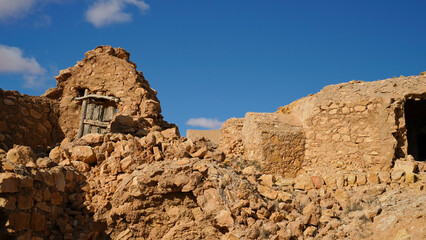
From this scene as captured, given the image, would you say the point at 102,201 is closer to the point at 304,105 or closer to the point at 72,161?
the point at 72,161

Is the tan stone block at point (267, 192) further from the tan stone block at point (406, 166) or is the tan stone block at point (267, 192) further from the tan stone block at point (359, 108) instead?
the tan stone block at point (359, 108)

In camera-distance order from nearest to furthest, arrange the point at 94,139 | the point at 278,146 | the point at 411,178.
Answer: the point at 94,139 < the point at 411,178 < the point at 278,146

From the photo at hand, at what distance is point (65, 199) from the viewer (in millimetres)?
6859

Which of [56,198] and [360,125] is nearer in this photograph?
[56,198]

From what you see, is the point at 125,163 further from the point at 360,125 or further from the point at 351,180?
the point at 360,125

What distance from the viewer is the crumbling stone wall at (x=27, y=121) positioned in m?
9.13

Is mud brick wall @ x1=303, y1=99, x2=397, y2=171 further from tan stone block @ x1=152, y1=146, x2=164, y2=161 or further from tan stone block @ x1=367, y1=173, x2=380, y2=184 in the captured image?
tan stone block @ x1=152, y1=146, x2=164, y2=161

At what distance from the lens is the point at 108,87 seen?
11078mm

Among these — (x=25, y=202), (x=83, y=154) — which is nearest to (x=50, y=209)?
(x=25, y=202)

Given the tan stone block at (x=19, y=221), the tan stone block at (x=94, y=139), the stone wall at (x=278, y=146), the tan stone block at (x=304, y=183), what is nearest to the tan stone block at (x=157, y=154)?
the tan stone block at (x=94, y=139)

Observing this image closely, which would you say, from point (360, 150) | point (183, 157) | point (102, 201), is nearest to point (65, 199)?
point (102, 201)

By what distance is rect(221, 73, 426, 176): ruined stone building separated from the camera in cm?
966

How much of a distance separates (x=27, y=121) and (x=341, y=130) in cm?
765

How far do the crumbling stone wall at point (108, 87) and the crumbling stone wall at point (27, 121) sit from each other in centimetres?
34
